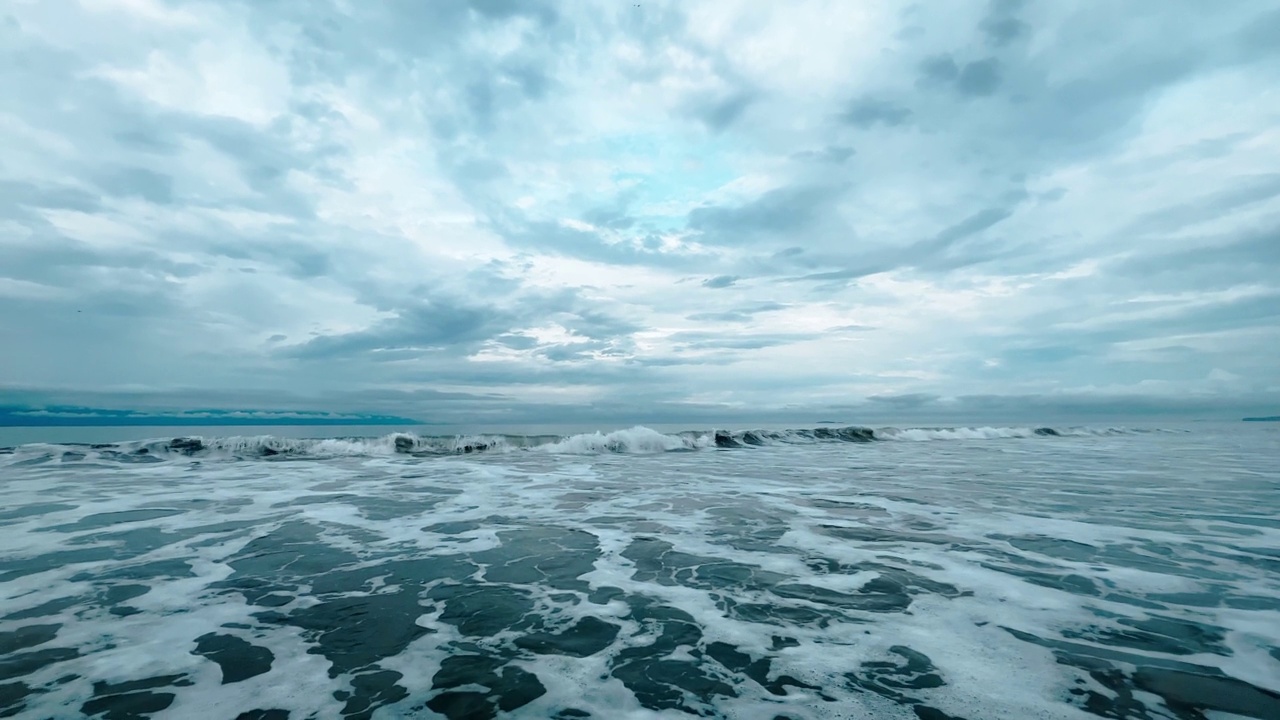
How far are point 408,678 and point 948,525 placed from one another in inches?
362

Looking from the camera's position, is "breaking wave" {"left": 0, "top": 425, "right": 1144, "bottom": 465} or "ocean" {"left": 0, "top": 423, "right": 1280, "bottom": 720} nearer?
"ocean" {"left": 0, "top": 423, "right": 1280, "bottom": 720}

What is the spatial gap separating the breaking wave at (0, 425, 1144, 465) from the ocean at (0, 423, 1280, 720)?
12884 mm

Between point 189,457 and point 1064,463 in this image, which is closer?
point 1064,463

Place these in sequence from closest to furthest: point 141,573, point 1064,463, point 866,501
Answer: point 141,573, point 866,501, point 1064,463

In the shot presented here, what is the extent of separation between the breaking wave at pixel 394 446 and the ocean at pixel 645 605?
12.9 m

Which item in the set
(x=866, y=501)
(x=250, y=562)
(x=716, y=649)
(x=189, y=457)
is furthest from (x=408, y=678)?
(x=189, y=457)

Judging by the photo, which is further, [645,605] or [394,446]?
[394,446]

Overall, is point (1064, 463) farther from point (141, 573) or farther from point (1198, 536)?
point (141, 573)

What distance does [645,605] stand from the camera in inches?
245

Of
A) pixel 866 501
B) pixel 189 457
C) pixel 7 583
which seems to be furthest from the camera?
pixel 189 457

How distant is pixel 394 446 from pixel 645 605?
27.5 meters

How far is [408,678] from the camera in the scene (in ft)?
14.9

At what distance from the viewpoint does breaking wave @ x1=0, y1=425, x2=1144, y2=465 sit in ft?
79.9

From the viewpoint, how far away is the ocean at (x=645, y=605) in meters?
4.23
